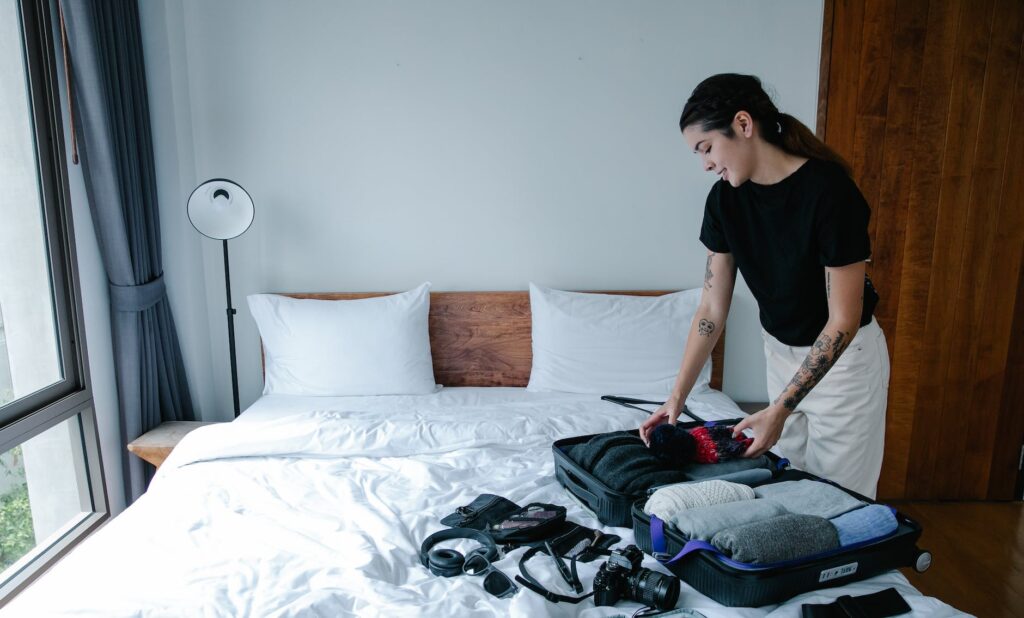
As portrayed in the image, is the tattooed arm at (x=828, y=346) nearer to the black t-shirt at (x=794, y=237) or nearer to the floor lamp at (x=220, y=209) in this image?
the black t-shirt at (x=794, y=237)

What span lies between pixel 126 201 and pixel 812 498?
2496mm

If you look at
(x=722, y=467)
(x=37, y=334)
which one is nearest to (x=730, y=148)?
(x=722, y=467)

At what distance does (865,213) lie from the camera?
142cm

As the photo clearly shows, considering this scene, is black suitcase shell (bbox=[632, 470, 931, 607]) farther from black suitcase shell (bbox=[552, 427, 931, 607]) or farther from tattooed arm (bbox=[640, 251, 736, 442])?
tattooed arm (bbox=[640, 251, 736, 442])

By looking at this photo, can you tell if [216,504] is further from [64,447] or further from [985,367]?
[985,367]

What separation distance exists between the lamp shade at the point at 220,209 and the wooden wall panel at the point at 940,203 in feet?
7.77

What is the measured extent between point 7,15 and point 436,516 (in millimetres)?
2104

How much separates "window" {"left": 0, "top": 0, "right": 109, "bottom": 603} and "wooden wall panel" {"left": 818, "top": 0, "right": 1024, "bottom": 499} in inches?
114

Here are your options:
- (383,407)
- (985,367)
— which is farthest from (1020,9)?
(383,407)

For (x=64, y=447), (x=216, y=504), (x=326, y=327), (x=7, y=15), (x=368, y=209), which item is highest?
(x=7, y=15)

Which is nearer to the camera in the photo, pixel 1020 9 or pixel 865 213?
pixel 865 213

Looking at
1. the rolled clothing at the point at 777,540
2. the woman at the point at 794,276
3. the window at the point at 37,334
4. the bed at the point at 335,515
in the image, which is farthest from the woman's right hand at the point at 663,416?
the window at the point at 37,334

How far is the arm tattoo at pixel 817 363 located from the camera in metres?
1.43

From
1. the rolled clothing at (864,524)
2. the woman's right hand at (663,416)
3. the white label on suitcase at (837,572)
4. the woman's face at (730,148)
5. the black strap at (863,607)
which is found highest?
the woman's face at (730,148)
